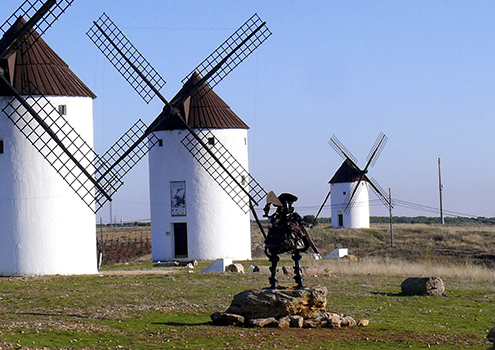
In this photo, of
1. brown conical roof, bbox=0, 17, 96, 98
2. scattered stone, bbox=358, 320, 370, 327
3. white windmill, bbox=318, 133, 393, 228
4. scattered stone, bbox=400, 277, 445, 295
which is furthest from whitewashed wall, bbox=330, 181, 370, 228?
scattered stone, bbox=358, 320, 370, 327

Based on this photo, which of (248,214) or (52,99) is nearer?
(52,99)

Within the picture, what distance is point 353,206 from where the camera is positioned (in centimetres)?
6419

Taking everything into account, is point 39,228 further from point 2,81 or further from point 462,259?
point 462,259

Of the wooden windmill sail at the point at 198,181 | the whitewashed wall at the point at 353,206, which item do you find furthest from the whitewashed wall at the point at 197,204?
the whitewashed wall at the point at 353,206

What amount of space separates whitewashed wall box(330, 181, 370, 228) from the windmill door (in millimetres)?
28760

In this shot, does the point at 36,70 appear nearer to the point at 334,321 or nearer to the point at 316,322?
the point at 316,322

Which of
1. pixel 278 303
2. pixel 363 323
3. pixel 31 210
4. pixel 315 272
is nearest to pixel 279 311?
pixel 278 303

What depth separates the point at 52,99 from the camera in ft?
89.5

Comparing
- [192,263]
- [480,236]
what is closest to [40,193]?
[192,263]

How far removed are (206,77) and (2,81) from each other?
9344mm

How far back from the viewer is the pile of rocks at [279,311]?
1552 cm

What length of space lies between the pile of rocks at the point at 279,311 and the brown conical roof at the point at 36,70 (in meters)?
13.7

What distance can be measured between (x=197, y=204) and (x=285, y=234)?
68.7 feet

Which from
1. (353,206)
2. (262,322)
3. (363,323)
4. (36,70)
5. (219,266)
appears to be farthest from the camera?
(353,206)
